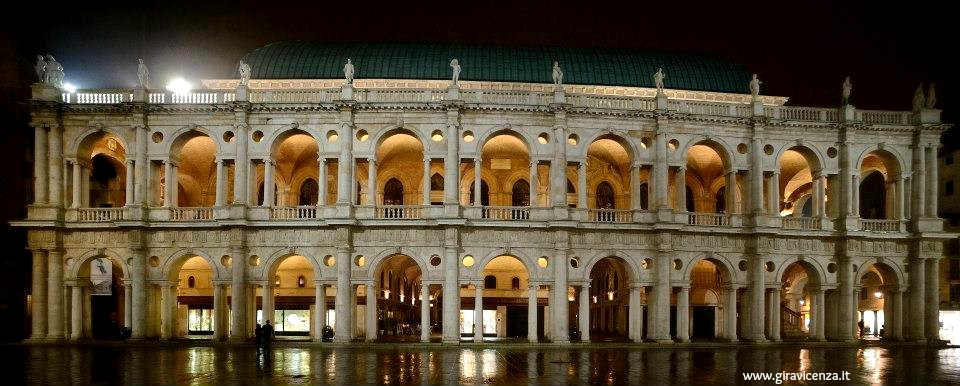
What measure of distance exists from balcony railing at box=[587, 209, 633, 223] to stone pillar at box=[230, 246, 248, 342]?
18014 millimetres

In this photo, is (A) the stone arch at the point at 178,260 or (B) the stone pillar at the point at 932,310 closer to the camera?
(A) the stone arch at the point at 178,260

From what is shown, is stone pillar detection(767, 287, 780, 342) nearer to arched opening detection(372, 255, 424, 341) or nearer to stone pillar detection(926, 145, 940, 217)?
stone pillar detection(926, 145, 940, 217)

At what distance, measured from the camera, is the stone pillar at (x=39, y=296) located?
47.3 meters

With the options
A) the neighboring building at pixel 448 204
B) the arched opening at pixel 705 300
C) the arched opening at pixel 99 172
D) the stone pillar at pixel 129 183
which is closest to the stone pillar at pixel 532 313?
the neighboring building at pixel 448 204

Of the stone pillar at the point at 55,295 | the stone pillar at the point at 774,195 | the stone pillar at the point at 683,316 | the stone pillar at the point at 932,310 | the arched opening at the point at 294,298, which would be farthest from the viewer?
the arched opening at the point at 294,298

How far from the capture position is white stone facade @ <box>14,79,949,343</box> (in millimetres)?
46906

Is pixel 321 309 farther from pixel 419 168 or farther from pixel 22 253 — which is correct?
pixel 22 253

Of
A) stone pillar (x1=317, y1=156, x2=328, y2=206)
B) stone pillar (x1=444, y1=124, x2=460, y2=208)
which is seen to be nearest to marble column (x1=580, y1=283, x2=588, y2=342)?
stone pillar (x1=444, y1=124, x2=460, y2=208)

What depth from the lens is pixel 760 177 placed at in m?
49.7

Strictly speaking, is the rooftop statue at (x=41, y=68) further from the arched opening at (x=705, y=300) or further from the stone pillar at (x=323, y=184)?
the arched opening at (x=705, y=300)

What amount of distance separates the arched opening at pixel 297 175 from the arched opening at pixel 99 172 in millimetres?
8360

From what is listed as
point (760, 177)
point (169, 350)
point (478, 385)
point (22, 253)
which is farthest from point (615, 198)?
point (22, 253)

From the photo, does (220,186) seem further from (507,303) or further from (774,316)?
(774,316)

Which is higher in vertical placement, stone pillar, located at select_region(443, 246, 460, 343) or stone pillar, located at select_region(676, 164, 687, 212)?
stone pillar, located at select_region(676, 164, 687, 212)
